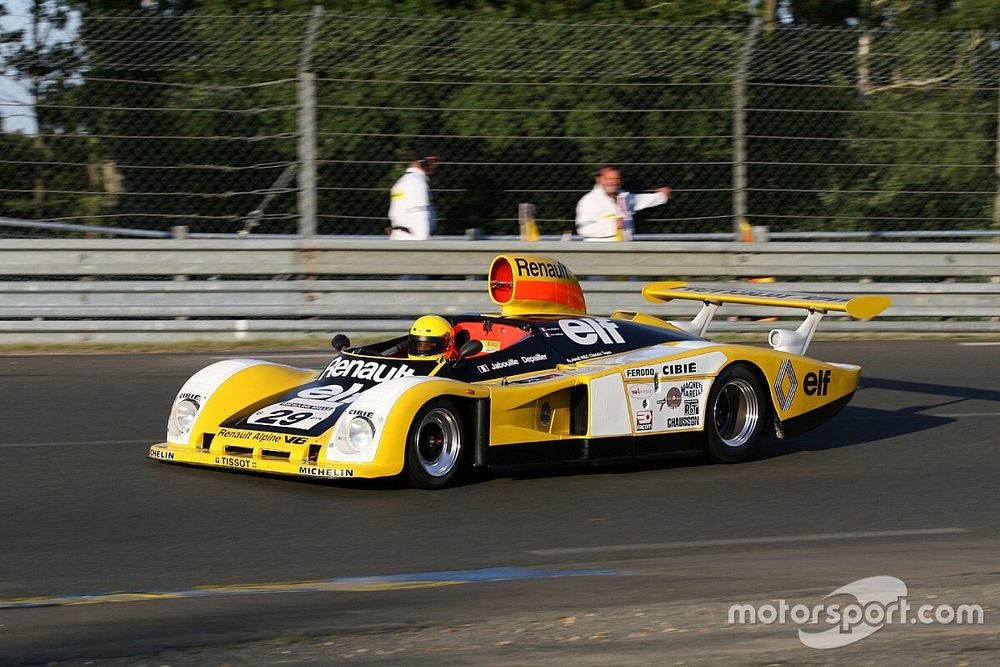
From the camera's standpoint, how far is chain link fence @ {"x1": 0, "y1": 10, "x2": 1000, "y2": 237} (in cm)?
1347

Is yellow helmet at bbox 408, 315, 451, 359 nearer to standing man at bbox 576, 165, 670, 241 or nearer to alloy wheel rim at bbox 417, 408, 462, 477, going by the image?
alloy wheel rim at bbox 417, 408, 462, 477

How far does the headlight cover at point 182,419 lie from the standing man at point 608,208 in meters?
6.98

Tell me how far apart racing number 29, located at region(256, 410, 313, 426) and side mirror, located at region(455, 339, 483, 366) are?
36.6 inches

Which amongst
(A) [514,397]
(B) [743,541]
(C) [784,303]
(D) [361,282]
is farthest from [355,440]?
(D) [361,282]

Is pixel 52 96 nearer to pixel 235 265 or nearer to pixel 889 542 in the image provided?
pixel 235 265

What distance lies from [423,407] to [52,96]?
7026 mm

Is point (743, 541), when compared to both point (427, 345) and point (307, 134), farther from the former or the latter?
point (307, 134)

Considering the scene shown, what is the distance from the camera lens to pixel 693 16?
67.0 feet

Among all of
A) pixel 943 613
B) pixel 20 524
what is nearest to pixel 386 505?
pixel 20 524

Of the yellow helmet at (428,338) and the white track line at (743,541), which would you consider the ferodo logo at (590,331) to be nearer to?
the yellow helmet at (428,338)

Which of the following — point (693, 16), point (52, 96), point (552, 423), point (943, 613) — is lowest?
point (943, 613)

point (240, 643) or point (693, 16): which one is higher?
point (693, 16)

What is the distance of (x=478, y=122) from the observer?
47.2 feet

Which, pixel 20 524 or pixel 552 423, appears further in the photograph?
pixel 552 423
